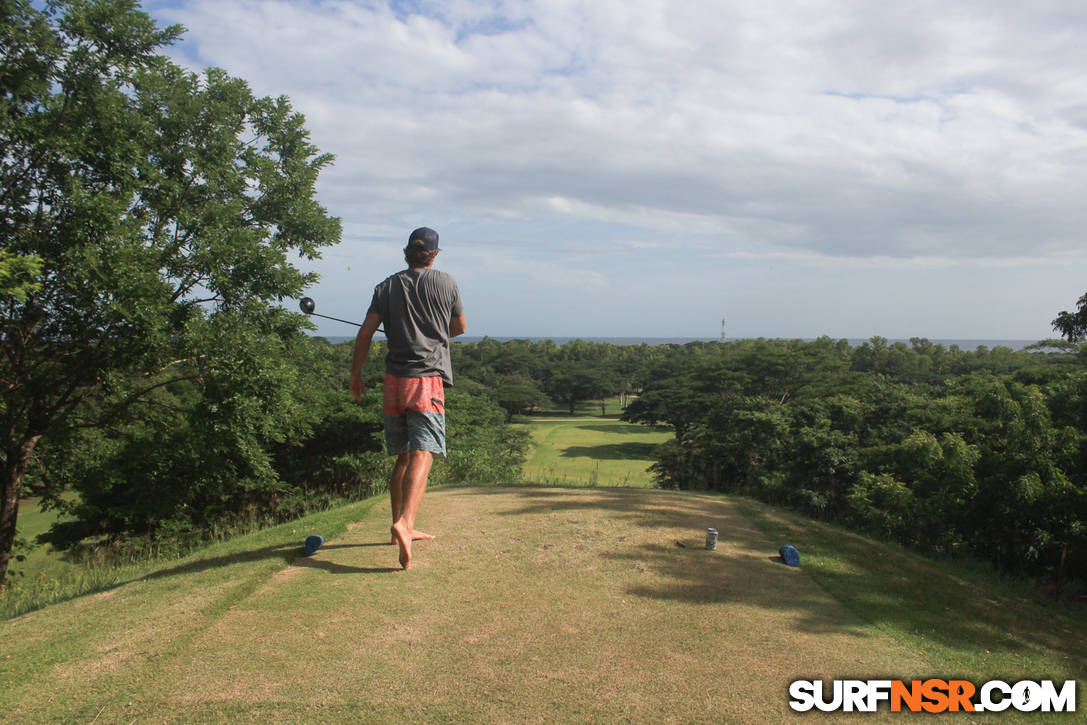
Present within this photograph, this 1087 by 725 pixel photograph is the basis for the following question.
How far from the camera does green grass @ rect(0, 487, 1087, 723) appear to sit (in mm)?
2766

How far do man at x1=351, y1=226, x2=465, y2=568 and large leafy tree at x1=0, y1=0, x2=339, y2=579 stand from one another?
264 inches

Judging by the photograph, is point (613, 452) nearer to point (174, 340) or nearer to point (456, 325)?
point (174, 340)

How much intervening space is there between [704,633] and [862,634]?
0.97 metres

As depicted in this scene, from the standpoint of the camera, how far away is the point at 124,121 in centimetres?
1047

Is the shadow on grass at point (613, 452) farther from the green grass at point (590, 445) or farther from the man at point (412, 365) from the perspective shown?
the man at point (412, 365)

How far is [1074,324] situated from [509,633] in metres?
25.3

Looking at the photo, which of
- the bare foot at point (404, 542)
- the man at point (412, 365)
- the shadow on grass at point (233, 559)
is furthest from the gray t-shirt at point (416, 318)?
the shadow on grass at point (233, 559)

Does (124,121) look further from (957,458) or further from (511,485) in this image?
(957,458)

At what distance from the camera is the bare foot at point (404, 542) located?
13.9 feet

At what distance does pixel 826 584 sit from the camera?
446 centimetres

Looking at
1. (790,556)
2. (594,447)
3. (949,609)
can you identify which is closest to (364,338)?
(790,556)

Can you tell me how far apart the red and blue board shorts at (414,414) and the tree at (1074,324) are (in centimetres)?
2468

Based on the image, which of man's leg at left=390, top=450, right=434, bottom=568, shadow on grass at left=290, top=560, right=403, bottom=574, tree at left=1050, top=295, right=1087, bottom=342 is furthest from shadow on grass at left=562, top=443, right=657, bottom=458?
man's leg at left=390, top=450, right=434, bottom=568

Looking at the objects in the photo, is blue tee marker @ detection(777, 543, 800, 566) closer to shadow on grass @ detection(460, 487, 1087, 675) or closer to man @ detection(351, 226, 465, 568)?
shadow on grass @ detection(460, 487, 1087, 675)
